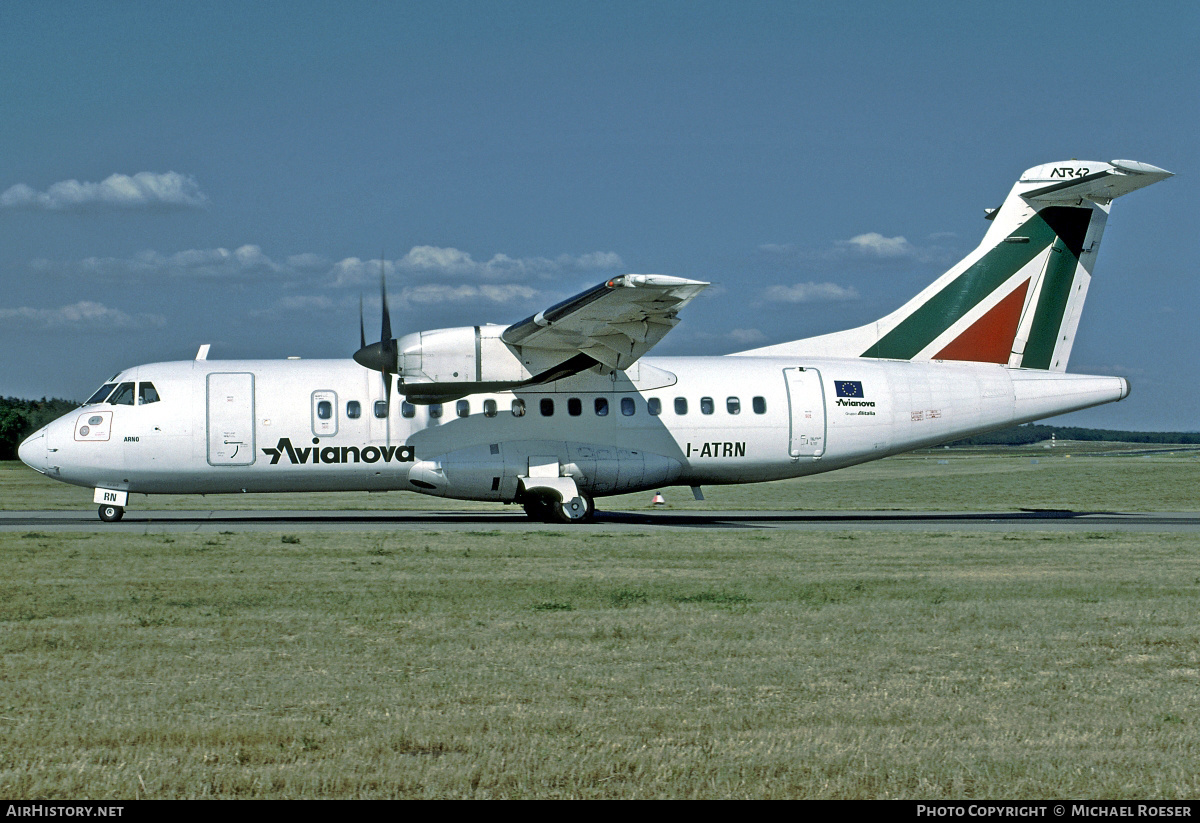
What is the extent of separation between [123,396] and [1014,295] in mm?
18627

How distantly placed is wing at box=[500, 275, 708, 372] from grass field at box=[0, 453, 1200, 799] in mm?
5048

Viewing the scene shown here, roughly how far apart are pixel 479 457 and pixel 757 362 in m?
6.20

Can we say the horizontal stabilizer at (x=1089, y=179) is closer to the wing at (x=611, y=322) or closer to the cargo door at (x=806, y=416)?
the cargo door at (x=806, y=416)

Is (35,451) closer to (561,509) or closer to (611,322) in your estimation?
(561,509)

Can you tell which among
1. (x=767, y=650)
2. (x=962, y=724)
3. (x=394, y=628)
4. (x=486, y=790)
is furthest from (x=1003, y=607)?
(x=486, y=790)

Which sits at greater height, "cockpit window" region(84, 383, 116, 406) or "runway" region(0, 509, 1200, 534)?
"cockpit window" region(84, 383, 116, 406)

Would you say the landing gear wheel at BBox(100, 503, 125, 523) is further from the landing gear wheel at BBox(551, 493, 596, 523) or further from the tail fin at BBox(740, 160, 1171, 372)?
the tail fin at BBox(740, 160, 1171, 372)

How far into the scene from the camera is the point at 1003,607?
11.0 meters

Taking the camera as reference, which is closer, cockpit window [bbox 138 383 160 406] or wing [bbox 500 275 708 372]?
wing [bbox 500 275 708 372]

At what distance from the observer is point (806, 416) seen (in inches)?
902

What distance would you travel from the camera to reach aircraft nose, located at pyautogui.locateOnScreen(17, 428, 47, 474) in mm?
21784

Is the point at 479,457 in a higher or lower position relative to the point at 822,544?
higher

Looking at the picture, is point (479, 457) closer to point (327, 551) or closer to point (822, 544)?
point (327, 551)

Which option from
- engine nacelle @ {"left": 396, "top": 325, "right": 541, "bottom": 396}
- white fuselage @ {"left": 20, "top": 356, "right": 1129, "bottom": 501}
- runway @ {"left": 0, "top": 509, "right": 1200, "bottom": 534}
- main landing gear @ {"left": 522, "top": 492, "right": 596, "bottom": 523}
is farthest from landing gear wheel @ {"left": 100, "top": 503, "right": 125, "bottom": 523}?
main landing gear @ {"left": 522, "top": 492, "right": 596, "bottom": 523}
